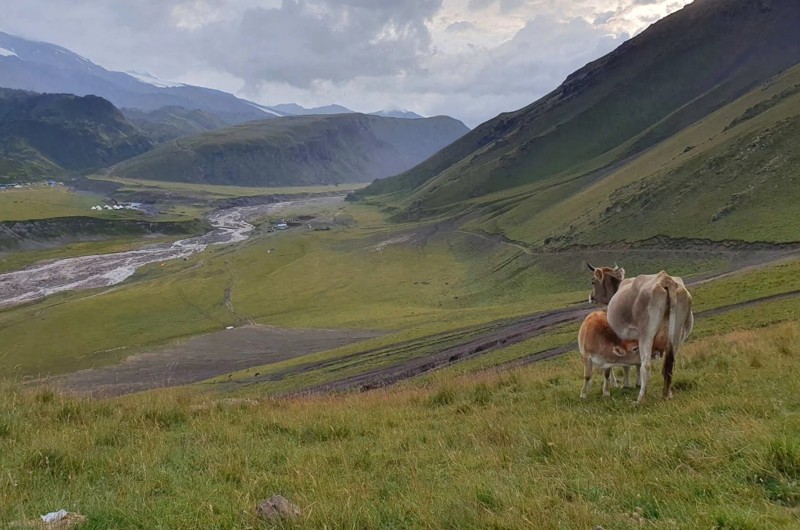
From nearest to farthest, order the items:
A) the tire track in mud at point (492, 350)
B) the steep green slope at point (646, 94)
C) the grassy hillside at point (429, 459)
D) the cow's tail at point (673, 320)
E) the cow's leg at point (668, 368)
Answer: the grassy hillside at point (429, 459)
the cow's tail at point (673, 320)
the cow's leg at point (668, 368)
the tire track in mud at point (492, 350)
the steep green slope at point (646, 94)

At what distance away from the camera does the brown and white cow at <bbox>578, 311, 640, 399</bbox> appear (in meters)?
9.90

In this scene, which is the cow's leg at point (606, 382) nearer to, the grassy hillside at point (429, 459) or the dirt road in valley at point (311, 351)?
the grassy hillside at point (429, 459)

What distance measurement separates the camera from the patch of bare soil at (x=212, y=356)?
49188 millimetres

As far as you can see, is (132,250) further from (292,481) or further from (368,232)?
(292,481)

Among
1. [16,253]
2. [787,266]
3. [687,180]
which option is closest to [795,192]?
[687,180]

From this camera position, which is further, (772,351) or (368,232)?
(368,232)

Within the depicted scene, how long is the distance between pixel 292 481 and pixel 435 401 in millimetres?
6106

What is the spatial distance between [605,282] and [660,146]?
372 ft

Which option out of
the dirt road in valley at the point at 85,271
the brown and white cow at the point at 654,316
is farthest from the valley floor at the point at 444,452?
the dirt road in valley at the point at 85,271

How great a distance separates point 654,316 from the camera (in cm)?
923

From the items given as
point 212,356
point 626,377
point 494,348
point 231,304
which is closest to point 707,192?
point 494,348

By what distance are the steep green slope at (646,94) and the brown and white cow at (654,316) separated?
131 metres

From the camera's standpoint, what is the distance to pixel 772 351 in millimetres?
12383

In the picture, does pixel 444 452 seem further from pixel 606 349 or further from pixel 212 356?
pixel 212 356
